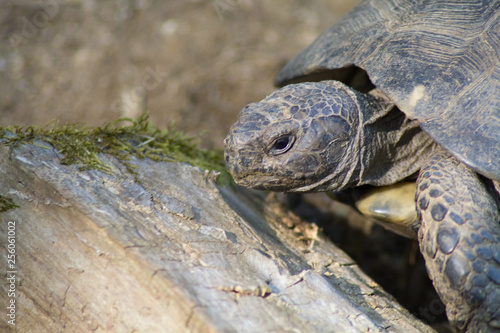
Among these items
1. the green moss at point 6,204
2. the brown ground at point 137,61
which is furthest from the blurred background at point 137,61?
the green moss at point 6,204

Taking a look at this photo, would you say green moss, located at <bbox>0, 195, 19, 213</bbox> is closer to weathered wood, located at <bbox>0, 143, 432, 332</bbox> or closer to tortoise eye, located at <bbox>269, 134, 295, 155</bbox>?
weathered wood, located at <bbox>0, 143, 432, 332</bbox>

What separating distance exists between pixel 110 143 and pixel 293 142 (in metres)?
1.09

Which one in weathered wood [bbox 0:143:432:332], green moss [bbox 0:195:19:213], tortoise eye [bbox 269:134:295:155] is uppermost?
tortoise eye [bbox 269:134:295:155]

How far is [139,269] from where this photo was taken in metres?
1.65

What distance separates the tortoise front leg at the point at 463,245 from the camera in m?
1.87

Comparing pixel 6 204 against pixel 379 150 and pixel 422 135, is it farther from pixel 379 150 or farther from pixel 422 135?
pixel 422 135

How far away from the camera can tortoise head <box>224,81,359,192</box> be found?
2299mm

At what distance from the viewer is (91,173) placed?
2033mm

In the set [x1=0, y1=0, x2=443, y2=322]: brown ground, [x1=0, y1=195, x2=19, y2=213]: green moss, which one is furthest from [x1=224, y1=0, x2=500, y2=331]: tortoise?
[x1=0, y1=0, x2=443, y2=322]: brown ground

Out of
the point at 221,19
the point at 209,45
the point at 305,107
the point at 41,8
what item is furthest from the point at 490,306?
the point at 41,8

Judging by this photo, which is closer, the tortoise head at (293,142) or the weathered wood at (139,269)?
the weathered wood at (139,269)

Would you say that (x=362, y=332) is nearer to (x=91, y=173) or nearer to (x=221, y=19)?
(x=91, y=173)

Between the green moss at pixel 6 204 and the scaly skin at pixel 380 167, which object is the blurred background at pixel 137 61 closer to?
the scaly skin at pixel 380 167

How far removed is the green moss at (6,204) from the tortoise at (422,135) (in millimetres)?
1118
